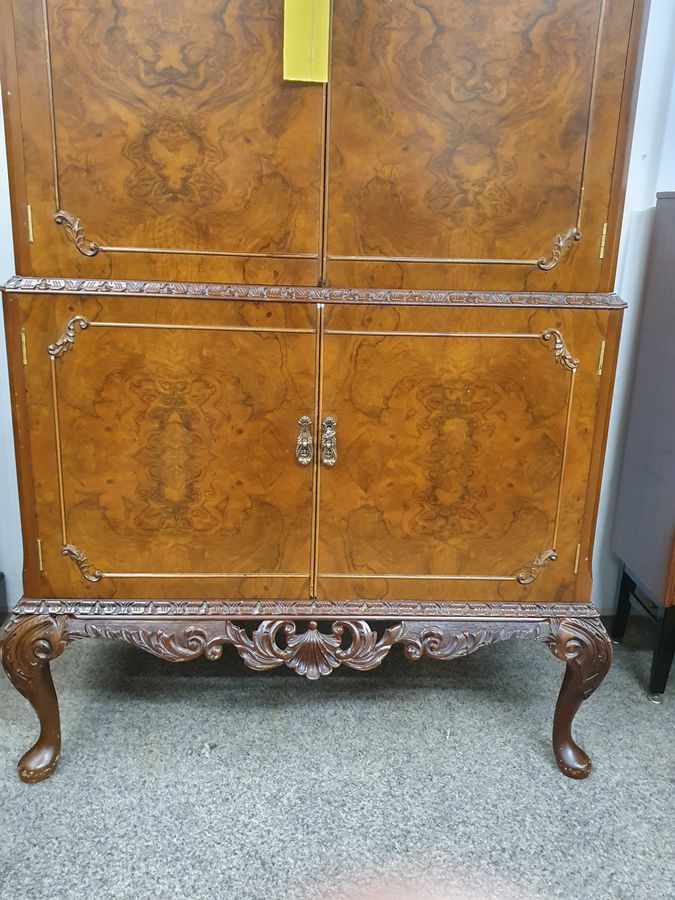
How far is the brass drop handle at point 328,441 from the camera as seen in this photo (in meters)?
1.38

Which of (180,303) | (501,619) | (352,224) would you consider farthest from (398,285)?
(501,619)

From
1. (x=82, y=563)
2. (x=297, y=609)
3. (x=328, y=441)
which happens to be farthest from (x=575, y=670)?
(x=82, y=563)

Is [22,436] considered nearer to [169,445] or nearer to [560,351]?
[169,445]

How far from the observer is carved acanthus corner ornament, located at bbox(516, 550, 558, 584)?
4.77 feet

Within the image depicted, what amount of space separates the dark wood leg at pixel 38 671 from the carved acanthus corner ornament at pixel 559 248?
108 cm

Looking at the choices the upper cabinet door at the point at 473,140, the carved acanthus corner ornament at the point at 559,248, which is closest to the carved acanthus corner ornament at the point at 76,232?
the upper cabinet door at the point at 473,140

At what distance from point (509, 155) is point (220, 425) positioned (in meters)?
0.67

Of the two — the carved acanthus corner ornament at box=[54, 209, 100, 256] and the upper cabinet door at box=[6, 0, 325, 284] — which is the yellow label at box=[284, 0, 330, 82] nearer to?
the upper cabinet door at box=[6, 0, 325, 284]

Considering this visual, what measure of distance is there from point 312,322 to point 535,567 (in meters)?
0.62

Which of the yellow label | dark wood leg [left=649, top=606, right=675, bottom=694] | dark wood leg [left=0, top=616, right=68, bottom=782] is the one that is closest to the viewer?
the yellow label

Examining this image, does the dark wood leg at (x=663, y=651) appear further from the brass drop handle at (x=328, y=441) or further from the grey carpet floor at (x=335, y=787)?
the brass drop handle at (x=328, y=441)

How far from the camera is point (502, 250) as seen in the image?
52.3 inches

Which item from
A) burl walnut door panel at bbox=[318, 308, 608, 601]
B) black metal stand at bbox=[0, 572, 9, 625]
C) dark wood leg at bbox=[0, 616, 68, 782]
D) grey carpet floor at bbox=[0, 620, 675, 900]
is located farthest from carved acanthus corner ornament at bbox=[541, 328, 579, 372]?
black metal stand at bbox=[0, 572, 9, 625]

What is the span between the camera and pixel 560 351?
136 centimetres
